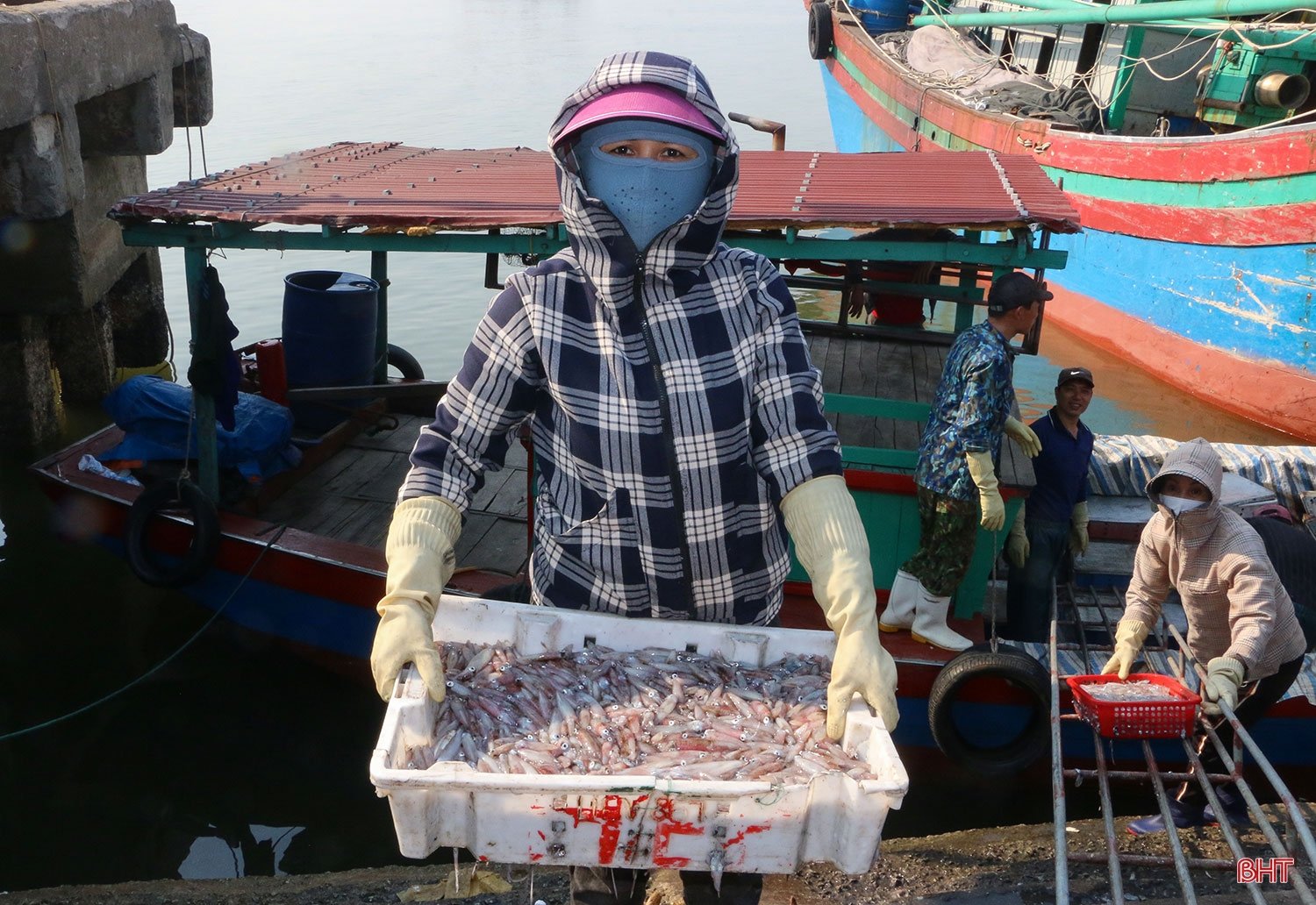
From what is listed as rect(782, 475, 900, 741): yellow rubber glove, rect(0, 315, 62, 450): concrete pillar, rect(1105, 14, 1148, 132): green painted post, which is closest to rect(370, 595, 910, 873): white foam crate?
rect(782, 475, 900, 741): yellow rubber glove

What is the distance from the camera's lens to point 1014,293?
5.96 m

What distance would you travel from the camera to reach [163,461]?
8.13 m

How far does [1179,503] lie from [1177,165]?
33.9 feet

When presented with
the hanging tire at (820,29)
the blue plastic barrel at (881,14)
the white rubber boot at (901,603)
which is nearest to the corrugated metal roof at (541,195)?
the white rubber boot at (901,603)

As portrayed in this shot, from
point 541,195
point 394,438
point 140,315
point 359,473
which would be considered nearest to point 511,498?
point 359,473

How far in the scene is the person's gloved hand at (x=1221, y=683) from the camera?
482 cm

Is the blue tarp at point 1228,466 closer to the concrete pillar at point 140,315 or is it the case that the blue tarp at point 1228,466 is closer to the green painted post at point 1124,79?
the green painted post at point 1124,79

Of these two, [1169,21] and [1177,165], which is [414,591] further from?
[1169,21]

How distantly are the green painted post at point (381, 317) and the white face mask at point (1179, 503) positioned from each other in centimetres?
702

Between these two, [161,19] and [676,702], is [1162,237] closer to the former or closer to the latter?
[161,19]

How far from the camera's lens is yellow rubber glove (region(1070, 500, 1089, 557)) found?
23.2 feet

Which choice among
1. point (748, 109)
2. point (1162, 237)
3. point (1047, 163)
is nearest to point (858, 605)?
point (1162, 237)

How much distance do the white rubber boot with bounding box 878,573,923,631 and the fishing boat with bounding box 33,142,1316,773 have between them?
0.14 metres

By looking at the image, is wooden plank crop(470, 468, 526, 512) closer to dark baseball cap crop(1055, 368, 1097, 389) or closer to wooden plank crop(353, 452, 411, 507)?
wooden plank crop(353, 452, 411, 507)
